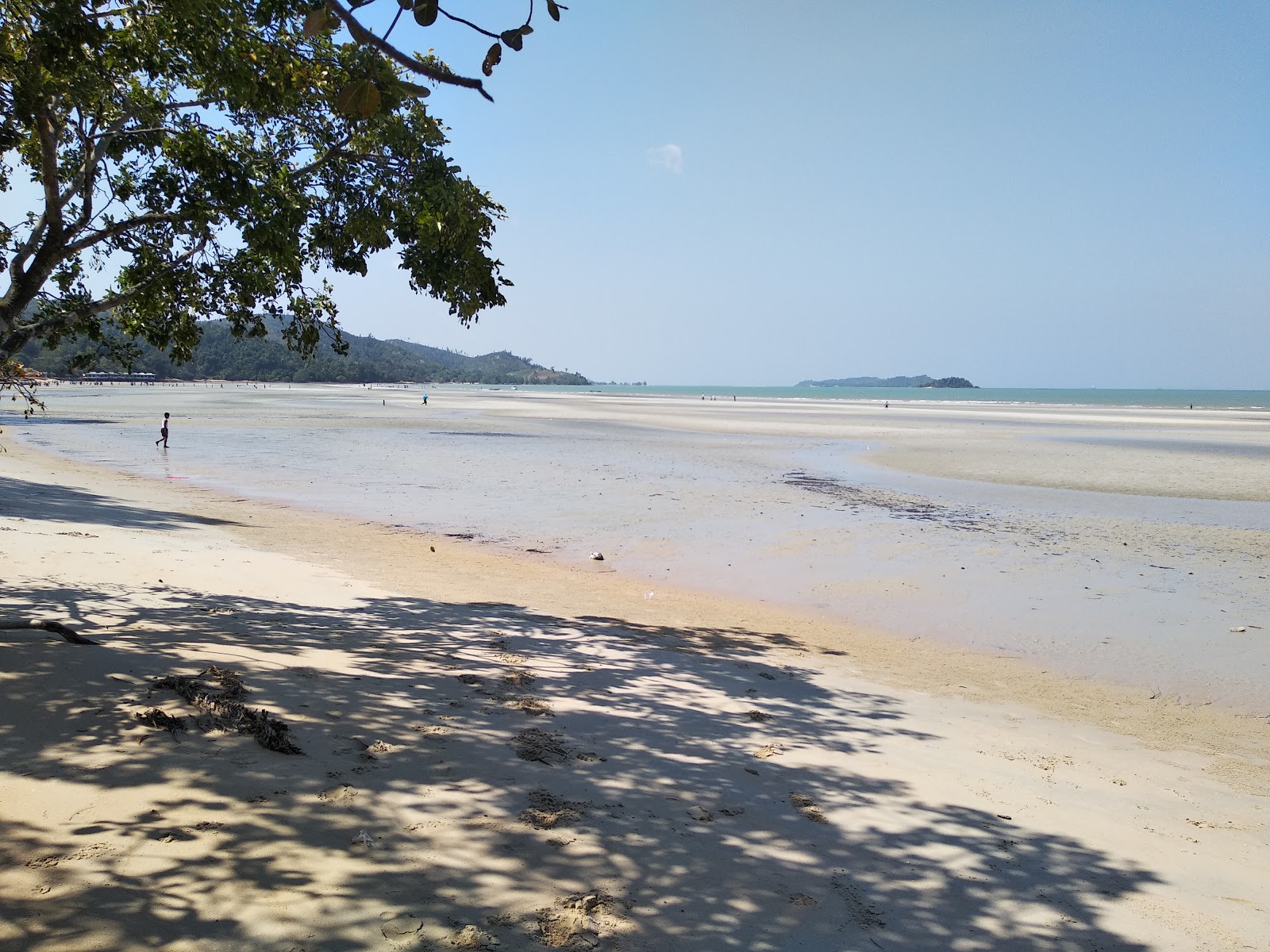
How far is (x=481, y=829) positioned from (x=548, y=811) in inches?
15.1

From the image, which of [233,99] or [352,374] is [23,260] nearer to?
[233,99]

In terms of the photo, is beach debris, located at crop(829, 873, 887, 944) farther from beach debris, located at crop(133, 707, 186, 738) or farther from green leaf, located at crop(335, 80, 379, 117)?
green leaf, located at crop(335, 80, 379, 117)

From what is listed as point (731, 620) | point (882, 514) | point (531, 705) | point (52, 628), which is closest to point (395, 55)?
point (531, 705)

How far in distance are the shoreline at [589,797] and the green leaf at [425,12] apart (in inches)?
125

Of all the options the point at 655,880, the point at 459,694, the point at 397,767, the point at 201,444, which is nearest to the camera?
the point at 655,880

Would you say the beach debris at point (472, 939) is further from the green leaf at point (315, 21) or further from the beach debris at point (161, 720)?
the green leaf at point (315, 21)

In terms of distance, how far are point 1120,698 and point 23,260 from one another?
980 cm

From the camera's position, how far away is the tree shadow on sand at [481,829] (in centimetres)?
297

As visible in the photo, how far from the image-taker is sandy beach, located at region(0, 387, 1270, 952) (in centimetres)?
316

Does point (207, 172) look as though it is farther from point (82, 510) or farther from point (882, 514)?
point (882, 514)

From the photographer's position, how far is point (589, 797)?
162 inches

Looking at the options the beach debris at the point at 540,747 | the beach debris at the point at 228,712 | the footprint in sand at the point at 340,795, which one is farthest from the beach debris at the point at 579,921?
the beach debris at the point at 228,712

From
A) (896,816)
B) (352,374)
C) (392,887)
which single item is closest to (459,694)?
(392,887)

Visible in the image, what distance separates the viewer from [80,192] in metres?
6.57
